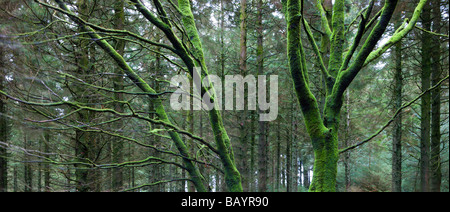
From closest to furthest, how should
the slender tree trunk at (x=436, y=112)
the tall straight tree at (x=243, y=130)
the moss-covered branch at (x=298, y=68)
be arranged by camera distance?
the moss-covered branch at (x=298, y=68) → the slender tree trunk at (x=436, y=112) → the tall straight tree at (x=243, y=130)

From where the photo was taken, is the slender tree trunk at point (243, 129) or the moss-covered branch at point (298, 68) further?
the slender tree trunk at point (243, 129)

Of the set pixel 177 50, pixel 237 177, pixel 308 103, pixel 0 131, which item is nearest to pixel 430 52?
pixel 308 103

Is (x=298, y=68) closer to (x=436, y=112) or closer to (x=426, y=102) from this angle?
(x=436, y=112)

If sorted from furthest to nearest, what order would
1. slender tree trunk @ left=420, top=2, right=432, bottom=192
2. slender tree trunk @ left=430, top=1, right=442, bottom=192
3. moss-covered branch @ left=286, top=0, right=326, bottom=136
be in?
slender tree trunk @ left=420, top=2, right=432, bottom=192 → slender tree trunk @ left=430, top=1, right=442, bottom=192 → moss-covered branch @ left=286, top=0, right=326, bottom=136

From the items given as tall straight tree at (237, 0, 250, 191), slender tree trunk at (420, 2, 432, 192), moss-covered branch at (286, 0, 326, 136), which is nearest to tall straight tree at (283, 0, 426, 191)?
moss-covered branch at (286, 0, 326, 136)

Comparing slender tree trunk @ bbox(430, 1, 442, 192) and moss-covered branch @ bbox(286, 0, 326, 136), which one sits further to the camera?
slender tree trunk @ bbox(430, 1, 442, 192)

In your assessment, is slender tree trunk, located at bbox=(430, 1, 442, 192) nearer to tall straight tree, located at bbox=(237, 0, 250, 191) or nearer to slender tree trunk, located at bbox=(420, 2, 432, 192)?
slender tree trunk, located at bbox=(420, 2, 432, 192)

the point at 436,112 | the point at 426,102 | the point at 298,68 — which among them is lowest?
the point at 298,68

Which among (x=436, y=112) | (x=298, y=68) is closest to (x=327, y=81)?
(x=298, y=68)

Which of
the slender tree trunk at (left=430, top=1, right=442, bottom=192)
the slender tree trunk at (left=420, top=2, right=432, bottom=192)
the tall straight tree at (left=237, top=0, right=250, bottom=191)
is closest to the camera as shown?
the slender tree trunk at (left=430, top=1, right=442, bottom=192)

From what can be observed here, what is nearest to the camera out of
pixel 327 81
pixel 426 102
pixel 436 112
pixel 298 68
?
pixel 298 68

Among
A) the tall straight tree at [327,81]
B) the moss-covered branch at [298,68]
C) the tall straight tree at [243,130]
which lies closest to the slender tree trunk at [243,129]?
the tall straight tree at [243,130]

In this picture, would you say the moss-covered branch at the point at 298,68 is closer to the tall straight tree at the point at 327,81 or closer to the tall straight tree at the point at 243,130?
the tall straight tree at the point at 327,81
